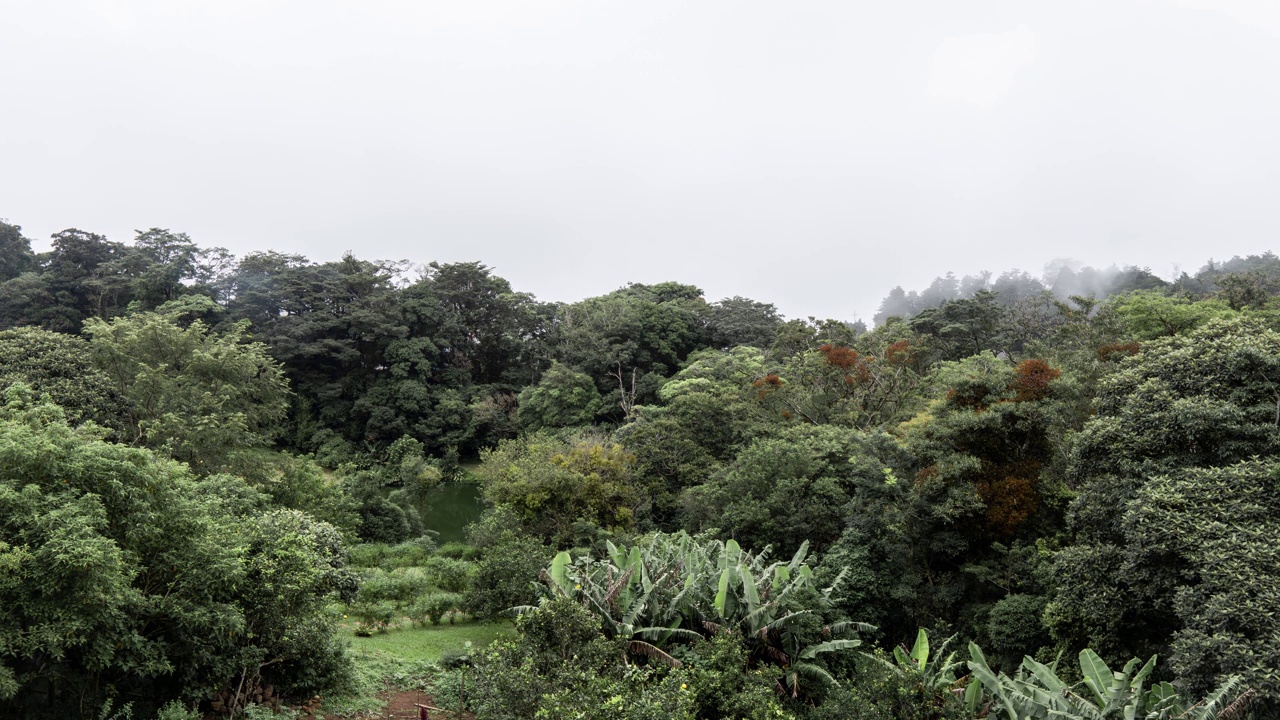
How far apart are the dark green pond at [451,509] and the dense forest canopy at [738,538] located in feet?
6.48

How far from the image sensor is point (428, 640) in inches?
410

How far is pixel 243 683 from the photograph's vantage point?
6.61 metres

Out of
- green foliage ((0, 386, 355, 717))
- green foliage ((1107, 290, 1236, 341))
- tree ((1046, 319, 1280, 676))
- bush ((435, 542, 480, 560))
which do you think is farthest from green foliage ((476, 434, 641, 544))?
green foliage ((1107, 290, 1236, 341))

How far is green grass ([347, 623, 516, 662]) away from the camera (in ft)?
31.3

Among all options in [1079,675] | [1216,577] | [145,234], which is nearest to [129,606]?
[1216,577]

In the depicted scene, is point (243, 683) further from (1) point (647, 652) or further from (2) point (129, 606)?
(1) point (647, 652)

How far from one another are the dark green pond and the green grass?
1234 cm

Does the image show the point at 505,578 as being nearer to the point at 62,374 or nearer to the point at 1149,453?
the point at 1149,453

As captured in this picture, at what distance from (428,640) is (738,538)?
6021 mm

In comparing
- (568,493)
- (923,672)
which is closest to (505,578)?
(568,493)

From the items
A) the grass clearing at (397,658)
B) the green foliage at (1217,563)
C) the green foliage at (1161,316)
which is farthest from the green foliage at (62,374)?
the green foliage at (1161,316)

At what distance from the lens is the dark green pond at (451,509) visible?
24767 mm

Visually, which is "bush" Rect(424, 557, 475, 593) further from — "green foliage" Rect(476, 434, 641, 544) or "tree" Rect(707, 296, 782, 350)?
"tree" Rect(707, 296, 782, 350)

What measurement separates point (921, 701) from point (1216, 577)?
2.72 m
